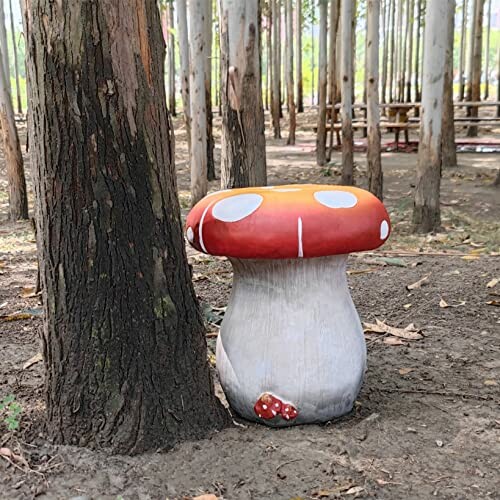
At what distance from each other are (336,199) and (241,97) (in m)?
3.47

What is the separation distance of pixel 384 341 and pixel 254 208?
5.02 ft

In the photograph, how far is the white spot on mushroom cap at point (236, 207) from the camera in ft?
8.17

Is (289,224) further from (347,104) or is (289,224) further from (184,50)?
(184,50)

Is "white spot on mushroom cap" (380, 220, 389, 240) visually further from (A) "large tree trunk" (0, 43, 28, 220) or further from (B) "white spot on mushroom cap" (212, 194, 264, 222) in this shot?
(A) "large tree trunk" (0, 43, 28, 220)

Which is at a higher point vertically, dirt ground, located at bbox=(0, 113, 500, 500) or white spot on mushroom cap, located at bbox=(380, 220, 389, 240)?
white spot on mushroom cap, located at bbox=(380, 220, 389, 240)

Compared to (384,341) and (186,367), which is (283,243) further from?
(384,341)

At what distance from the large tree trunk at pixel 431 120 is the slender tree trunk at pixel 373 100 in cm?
126

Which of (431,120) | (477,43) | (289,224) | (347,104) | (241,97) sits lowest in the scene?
(289,224)

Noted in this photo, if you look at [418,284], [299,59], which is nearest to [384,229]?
[418,284]

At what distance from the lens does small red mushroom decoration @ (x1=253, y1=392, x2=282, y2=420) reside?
102 inches

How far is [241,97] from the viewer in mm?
5797

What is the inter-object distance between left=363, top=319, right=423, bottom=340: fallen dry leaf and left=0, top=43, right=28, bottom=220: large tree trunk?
514 cm

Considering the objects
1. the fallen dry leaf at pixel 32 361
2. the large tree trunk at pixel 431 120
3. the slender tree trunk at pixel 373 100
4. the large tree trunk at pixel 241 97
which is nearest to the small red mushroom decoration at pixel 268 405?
the fallen dry leaf at pixel 32 361

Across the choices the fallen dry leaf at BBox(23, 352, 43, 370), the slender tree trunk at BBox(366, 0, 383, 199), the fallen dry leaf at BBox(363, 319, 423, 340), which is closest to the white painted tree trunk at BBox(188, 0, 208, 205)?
the slender tree trunk at BBox(366, 0, 383, 199)
